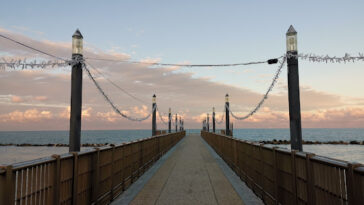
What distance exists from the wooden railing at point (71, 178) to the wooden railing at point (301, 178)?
4.20 m

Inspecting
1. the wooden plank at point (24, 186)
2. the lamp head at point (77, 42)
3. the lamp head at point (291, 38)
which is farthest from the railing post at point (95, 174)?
the lamp head at point (291, 38)

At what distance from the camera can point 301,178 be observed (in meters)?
5.12

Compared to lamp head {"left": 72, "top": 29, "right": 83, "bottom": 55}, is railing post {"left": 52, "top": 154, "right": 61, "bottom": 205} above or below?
below

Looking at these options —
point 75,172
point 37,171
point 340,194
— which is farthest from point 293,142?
point 37,171

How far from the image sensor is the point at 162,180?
35.2 ft

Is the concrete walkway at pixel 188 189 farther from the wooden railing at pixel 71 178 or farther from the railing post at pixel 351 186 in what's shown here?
the railing post at pixel 351 186

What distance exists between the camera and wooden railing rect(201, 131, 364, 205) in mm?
3506

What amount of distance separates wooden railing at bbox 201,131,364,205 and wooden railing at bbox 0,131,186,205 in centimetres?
420

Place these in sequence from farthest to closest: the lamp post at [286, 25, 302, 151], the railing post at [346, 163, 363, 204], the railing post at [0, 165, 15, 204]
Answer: the lamp post at [286, 25, 302, 151] → the railing post at [0, 165, 15, 204] → the railing post at [346, 163, 363, 204]

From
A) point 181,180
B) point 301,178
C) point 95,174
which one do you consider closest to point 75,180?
point 95,174

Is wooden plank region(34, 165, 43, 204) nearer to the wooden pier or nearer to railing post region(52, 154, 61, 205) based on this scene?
the wooden pier

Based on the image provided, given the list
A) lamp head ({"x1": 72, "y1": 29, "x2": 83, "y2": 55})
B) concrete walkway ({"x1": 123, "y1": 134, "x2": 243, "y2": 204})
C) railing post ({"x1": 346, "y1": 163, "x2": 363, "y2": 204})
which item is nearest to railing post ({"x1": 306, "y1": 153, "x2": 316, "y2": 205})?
railing post ({"x1": 346, "y1": 163, "x2": 363, "y2": 204})

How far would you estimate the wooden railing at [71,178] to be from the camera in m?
3.90

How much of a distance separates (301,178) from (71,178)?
14.2 feet
